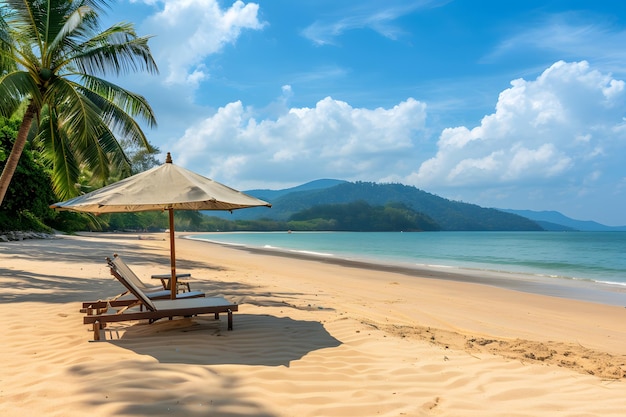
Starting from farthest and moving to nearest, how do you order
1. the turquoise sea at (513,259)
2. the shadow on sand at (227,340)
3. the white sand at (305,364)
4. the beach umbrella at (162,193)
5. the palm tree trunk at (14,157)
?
the turquoise sea at (513,259) → the palm tree trunk at (14,157) → the beach umbrella at (162,193) → the shadow on sand at (227,340) → the white sand at (305,364)

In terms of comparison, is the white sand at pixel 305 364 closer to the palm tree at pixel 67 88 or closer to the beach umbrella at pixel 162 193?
the beach umbrella at pixel 162 193

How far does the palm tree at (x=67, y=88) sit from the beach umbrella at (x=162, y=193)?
19.9ft

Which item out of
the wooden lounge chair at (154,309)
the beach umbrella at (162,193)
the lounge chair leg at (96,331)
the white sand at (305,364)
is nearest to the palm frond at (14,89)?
the white sand at (305,364)

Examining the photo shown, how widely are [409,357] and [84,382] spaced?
2.97 metres

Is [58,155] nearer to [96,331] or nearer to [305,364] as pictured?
[96,331]

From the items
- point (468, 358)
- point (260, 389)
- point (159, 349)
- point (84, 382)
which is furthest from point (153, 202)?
point (468, 358)

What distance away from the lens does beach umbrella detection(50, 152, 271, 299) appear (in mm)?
4852

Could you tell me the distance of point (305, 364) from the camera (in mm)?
4250

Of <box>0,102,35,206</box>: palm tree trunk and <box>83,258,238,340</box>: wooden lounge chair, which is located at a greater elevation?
<box>0,102,35,206</box>: palm tree trunk

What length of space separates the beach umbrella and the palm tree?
239 inches

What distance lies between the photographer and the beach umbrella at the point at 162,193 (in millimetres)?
4852

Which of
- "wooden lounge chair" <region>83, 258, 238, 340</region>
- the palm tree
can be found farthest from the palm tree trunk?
"wooden lounge chair" <region>83, 258, 238, 340</region>

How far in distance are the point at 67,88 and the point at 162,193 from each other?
7382 mm

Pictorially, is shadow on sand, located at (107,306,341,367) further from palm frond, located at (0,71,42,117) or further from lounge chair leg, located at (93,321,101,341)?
palm frond, located at (0,71,42,117)
